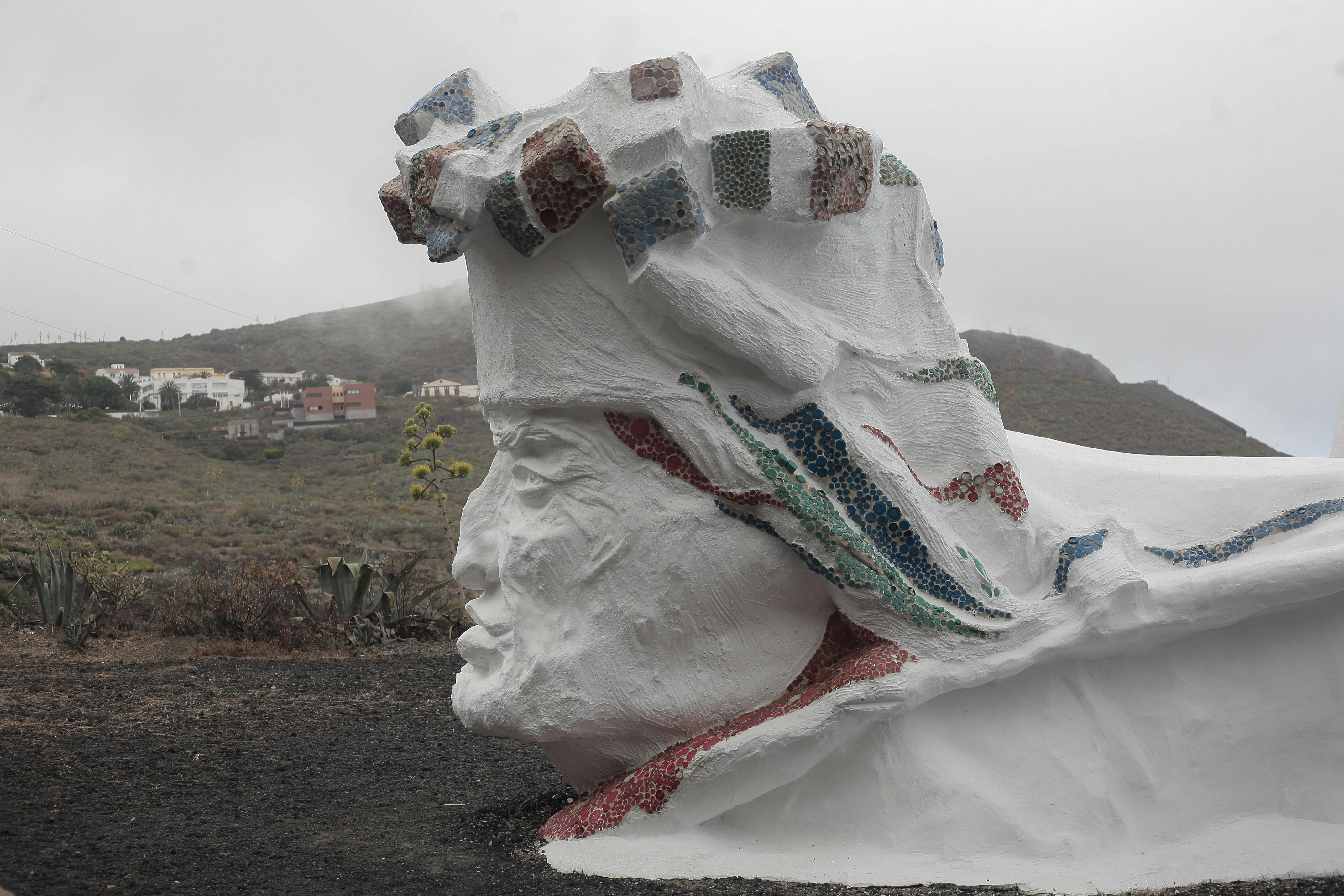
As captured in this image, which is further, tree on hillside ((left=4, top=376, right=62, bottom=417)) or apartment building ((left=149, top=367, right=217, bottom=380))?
apartment building ((left=149, top=367, right=217, bottom=380))

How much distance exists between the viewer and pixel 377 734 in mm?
5695

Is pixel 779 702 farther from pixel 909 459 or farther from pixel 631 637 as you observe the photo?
pixel 909 459

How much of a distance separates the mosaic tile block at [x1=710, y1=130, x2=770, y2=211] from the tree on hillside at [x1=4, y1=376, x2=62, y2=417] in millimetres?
27333

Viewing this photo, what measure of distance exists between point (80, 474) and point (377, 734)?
19355 mm

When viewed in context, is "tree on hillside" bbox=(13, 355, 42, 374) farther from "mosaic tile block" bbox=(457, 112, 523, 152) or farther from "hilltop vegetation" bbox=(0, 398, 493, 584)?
"mosaic tile block" bbox=(457, 112, 523, 152)

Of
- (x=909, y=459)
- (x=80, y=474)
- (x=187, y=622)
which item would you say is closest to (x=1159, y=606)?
(x=909, y=459)

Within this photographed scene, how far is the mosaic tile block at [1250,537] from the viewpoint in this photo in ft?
12.4

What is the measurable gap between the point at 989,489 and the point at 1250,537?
1084mm

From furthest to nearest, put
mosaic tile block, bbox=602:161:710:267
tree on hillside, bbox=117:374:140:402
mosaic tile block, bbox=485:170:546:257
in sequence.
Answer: tree on hillside, bbox=117:374:140:402
mosaic tile block, bbox=485:170:546:257
mosaic tile block, bbox=602:161:710:267

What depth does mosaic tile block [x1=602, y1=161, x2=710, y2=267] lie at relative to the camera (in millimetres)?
3096

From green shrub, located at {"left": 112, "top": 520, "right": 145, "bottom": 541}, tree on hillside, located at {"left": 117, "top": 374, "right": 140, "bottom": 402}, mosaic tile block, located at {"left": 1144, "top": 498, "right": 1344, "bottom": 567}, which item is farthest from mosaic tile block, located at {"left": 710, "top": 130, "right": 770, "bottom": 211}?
tree on hillside, located at {"left": 117, "top": 374, "right": 140, "bottom": 402}

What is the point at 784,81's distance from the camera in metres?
3.85

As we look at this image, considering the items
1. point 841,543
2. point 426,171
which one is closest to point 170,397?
point 426,171

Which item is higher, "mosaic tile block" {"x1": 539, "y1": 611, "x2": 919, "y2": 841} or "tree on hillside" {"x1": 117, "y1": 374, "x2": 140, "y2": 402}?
"tree on hillside" {"x1": 117, "y1": 374, "x2": 140, "y2": 402}
